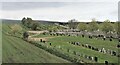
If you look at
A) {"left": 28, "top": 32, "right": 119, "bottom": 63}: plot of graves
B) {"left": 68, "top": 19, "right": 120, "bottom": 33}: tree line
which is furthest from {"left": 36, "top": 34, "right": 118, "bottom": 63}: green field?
{"left": 68, "top": 19, "right": 120, "bottom": 33}: tree line

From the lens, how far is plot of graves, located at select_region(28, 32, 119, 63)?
16875mm

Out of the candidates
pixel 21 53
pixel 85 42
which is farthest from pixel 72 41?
pixel 21 53

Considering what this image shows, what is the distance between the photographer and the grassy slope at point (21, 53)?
55.5ft

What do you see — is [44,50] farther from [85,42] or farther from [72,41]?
[85,42]

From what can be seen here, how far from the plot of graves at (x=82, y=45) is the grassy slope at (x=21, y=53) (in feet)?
2.20

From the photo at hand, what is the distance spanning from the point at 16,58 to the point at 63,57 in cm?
302

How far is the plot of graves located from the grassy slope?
671mm

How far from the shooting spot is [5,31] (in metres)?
18.2

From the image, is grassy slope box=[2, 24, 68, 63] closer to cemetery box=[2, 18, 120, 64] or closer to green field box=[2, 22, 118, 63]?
green field box=[2, 22, 118, 63]

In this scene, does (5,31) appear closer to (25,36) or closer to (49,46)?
(25,36)

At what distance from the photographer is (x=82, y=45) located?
18625 millimetres

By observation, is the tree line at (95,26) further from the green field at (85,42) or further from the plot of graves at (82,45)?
the green field at (85,42)

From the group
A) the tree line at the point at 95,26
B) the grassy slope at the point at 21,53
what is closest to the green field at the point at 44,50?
the grassy slope at the point at 21,53

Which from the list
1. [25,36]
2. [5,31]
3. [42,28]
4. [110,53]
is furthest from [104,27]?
[5,31]
